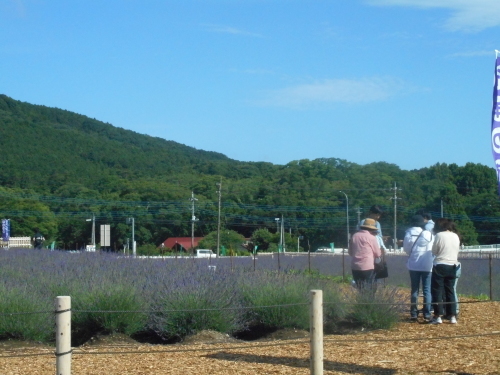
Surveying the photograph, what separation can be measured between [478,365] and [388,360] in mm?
886

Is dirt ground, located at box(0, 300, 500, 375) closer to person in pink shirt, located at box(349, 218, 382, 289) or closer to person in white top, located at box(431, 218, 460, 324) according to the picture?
person in white top, located at box(431, 218, 460, 324)

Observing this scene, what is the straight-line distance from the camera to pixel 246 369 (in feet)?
24.1

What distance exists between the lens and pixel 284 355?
8047 millimetres

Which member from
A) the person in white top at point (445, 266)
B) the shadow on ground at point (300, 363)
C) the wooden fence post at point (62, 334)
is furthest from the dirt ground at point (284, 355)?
the wooden fence post at point (62, 334)

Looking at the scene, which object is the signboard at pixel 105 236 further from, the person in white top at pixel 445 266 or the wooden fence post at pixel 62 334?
the wooden fence post at pixel 62 334

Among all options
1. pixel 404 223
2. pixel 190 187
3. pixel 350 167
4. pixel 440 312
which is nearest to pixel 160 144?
pixel 190 187

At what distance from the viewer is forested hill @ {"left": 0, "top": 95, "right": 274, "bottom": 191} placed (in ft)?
322

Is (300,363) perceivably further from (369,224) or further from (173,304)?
(369,224)

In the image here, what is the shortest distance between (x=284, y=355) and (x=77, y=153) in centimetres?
11089

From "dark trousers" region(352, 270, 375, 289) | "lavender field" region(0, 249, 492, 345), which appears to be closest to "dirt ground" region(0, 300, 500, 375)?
"lavender field" region(0, 249, 492, 345)

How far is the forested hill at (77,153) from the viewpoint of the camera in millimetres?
98062

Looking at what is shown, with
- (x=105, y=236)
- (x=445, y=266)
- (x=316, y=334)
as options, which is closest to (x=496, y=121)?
(x=316, y=334)

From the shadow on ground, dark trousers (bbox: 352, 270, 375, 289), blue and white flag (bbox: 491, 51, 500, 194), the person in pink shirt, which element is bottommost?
the shadow on ground

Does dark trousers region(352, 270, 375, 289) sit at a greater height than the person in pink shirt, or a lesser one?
lesser
